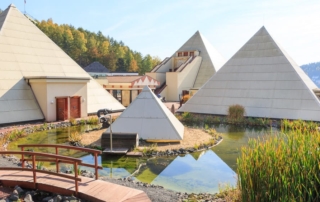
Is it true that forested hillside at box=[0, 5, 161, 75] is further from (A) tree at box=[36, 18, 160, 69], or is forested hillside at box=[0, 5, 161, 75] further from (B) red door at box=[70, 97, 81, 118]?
(B) red door at box=[70, 97, 81, 118]

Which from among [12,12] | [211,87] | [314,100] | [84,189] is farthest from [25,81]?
[314,100]

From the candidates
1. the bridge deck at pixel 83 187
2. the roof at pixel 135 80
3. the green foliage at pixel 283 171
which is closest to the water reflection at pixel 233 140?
the green foliage at pixel 283 171

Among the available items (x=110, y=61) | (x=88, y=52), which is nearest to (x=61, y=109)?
(x=110, y=61)

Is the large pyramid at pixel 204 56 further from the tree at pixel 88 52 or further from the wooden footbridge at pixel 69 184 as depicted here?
the tree at pixel 88 52

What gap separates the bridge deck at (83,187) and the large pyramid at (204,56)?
32.5 meters

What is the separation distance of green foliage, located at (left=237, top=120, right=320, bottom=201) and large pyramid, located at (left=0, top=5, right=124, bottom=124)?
16.4 metres

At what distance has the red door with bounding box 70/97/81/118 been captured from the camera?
797 inches

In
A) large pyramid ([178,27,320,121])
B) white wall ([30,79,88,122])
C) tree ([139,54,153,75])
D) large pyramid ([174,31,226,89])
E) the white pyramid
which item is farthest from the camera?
tree ([139,54,153,75])

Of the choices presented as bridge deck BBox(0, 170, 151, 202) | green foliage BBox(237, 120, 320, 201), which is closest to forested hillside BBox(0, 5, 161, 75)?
bridge deck BBox(0, 170, 151, 202)

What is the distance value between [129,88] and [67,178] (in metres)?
23.7

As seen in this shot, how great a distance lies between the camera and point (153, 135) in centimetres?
1278

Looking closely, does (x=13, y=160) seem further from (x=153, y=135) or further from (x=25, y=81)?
(x=25, y=81)

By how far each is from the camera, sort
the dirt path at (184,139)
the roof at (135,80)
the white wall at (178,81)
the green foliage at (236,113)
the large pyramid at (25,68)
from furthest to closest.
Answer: the white wall at (178,81)
the roof at (135,80)
the green foliage at (236,113)
the large pyramid at (25,68)
the dirt path at (184,139)

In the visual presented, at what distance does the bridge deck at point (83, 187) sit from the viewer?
18.4ft
